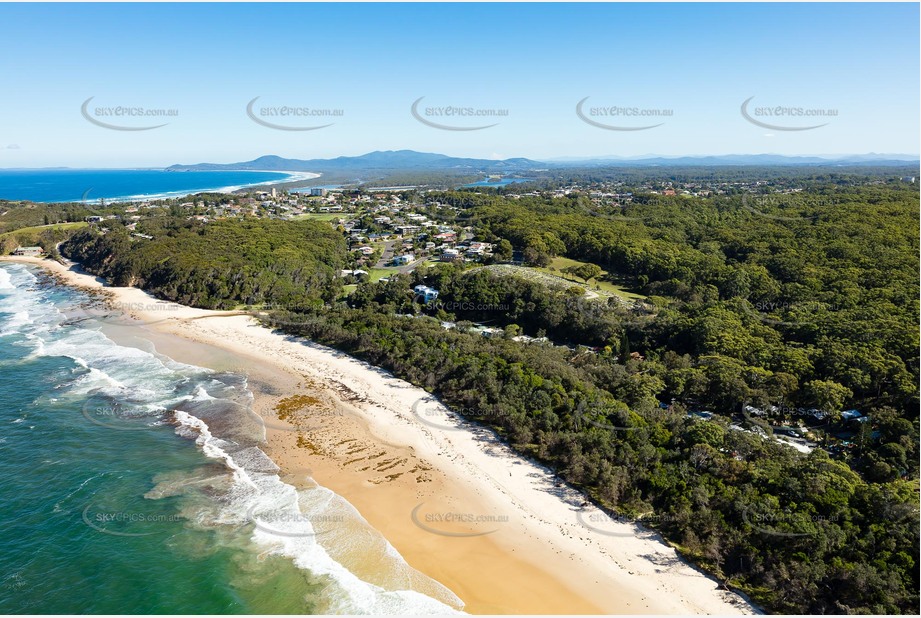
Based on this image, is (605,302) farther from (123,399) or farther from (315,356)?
(123,399)

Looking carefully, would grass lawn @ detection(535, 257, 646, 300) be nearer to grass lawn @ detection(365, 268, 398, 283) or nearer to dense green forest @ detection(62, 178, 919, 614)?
dense green forest @ detection(62, 178, 919, 614)

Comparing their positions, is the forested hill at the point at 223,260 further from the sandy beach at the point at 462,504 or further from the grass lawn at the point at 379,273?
the sandy beach at the point at 462,504

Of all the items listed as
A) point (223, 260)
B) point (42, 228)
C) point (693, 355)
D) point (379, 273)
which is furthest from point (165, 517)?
point (42, 228)

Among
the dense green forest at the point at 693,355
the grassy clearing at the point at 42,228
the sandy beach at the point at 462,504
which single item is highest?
the grassy clearing at the point at 42,228

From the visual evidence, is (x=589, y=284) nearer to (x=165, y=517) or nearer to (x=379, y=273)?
(x=379, y=273)

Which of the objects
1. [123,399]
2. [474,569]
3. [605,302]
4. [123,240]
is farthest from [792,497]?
[123,240]

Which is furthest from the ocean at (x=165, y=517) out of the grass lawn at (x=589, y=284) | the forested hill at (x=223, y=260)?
the grass lawn at (x=589, y=284)

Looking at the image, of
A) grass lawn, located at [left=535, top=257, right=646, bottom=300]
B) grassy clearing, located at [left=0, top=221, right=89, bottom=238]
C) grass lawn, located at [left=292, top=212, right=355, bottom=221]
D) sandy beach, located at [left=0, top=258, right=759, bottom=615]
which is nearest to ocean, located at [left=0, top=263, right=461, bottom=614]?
sandy beach, located at [left=0, top=258, right=759, bottom=615]
